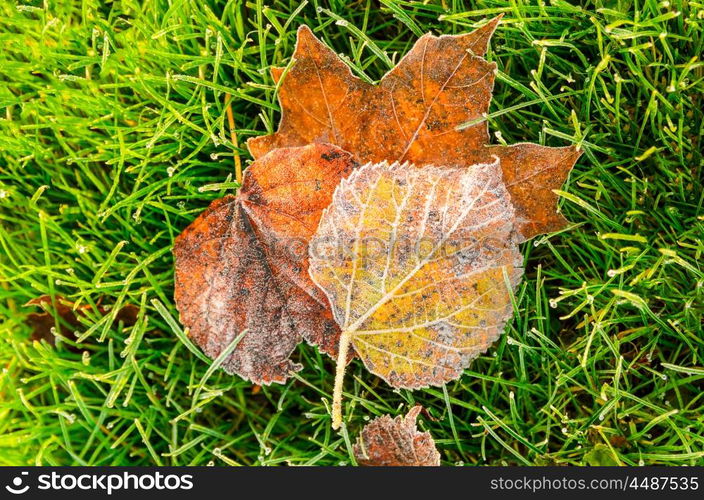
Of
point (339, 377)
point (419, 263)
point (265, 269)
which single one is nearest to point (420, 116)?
point (419, 263)

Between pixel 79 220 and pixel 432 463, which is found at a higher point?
pixel 79 220

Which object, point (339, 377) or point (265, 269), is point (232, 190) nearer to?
point (265, 269)

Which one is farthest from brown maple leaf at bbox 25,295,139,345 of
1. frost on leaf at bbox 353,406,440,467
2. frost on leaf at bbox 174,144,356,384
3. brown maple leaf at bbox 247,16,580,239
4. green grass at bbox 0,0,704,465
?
frost on leaf at bbox 353,406,440,467

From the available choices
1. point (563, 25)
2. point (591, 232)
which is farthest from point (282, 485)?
point (563, 25)

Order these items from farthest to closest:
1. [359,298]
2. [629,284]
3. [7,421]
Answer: [7,421]
[629,284]
[359,298]

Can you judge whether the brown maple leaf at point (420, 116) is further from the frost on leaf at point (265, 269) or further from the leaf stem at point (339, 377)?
the leaf stem at point (339, 377)

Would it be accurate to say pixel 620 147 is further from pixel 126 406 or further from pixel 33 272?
pixel 33 272

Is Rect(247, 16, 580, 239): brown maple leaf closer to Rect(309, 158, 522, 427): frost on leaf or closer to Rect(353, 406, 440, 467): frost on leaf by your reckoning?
Rect(309, 158, 522, 427): frost on leaf
